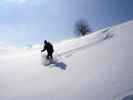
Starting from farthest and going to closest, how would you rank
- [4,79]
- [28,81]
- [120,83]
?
1. [4,79]
2. [28,81]
3. [120,83]

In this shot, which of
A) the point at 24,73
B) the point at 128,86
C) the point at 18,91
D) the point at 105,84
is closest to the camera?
the point at 128,86

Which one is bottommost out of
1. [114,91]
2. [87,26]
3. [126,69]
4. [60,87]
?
[114,91]

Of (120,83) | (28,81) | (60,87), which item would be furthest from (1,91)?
(120,83)

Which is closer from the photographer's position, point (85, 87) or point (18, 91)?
point (85, 87)

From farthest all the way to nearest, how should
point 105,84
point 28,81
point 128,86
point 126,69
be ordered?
point 28,81 → point 126,69 → point 105,84 → point 128,86

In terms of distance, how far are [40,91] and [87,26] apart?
148 feet

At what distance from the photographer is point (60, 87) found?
6238 millimetres

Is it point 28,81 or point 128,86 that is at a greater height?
point 28,81

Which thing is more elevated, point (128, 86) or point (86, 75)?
point (86, 75)

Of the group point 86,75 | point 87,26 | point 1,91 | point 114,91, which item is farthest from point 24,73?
point 87,26

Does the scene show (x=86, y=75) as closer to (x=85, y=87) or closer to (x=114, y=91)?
(x=85, y=87)

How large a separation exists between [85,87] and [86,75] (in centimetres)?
116

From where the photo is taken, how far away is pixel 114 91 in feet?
15.3

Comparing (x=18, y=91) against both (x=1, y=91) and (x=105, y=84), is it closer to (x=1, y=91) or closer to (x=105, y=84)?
(x=1, y=91)
